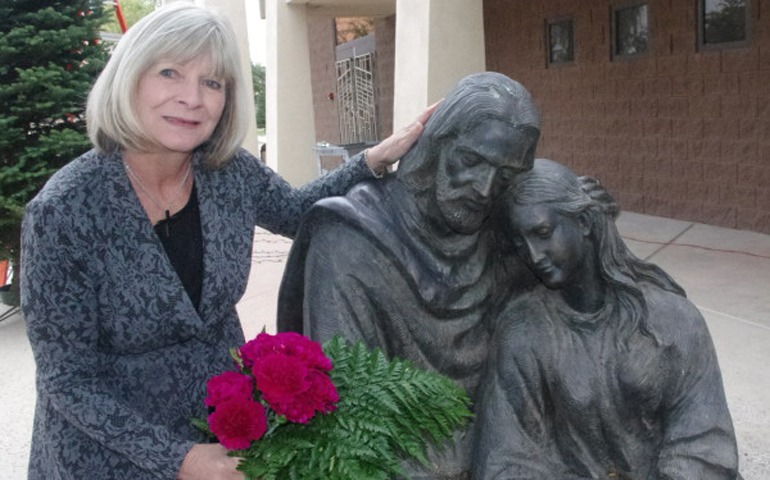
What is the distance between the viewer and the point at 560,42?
9766mm

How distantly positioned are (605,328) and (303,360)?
1.05 meters

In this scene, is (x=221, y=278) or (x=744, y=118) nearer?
(x=221, y=278)

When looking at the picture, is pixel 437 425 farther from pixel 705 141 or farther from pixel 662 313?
pixel 705 141

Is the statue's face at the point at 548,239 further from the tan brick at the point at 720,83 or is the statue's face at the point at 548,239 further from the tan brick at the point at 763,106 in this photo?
the tan brick at the point at 720,83

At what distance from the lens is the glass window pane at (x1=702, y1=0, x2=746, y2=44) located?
285 inches

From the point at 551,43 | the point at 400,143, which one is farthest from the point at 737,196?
the point at 400,143

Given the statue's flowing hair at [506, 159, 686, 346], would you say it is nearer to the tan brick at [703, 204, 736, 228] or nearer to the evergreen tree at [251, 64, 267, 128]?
the tan brick at [703, 204, 736, 228]

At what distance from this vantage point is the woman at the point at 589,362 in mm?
2164

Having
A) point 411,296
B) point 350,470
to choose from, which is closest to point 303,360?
point 350,470

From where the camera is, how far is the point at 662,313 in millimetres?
2232

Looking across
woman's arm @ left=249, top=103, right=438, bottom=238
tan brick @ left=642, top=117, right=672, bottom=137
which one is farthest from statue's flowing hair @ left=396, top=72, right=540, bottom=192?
tan brick @ left=642, top=117, right=672, bottom=137

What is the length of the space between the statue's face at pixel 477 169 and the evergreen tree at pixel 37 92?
16.9ft

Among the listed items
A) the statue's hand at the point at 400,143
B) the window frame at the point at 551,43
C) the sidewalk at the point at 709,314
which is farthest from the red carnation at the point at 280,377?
the window frame at the point at 551,43

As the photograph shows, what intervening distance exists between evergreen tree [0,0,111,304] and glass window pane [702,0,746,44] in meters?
5.51
